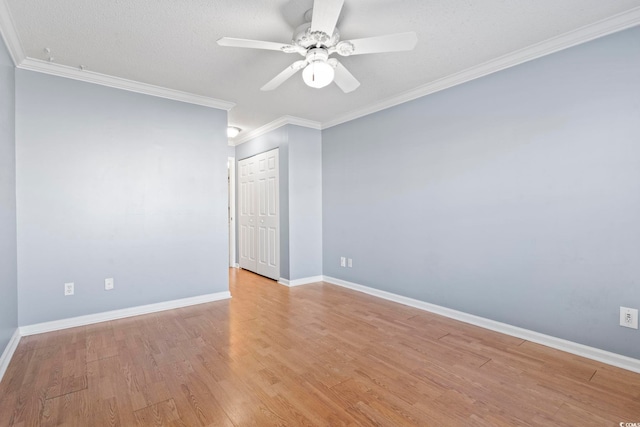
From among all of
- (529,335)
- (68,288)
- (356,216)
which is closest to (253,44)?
(356,216)

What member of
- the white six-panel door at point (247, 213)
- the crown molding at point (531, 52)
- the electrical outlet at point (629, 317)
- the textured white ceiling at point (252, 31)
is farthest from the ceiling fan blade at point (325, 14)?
the white six-panel door at point (247, 213)

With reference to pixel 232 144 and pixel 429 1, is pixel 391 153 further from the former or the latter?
pixel 232 144

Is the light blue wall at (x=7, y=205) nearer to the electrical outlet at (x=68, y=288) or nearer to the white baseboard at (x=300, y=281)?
the electrical outlet at (x=68, y=288)

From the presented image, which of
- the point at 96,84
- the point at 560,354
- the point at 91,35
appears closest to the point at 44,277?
the point at 96,84

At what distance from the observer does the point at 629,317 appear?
215 cm

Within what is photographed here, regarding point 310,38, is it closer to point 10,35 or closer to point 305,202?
point 10,35

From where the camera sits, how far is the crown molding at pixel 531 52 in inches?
84.8

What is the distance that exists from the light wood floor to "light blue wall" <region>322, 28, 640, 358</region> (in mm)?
420

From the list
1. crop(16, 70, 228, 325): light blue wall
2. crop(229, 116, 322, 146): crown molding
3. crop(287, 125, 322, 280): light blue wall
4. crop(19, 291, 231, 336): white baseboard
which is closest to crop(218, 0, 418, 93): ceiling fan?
Answer: crop(16, 70, 228, 325): light blue wall

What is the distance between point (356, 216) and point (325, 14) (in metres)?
2.88

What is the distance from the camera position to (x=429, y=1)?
200cm

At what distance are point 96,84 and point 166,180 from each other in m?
1.14

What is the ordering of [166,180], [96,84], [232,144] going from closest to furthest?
[96,84]
[166,180]
[232,144]

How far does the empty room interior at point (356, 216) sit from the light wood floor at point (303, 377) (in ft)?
0.06
